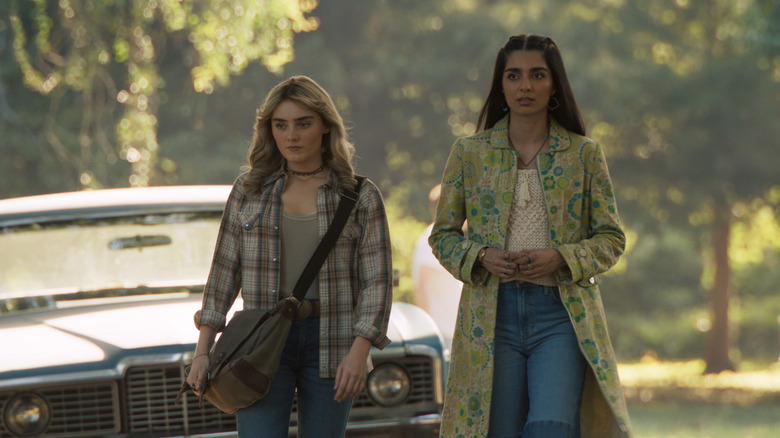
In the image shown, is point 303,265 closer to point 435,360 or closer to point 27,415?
point 435,360

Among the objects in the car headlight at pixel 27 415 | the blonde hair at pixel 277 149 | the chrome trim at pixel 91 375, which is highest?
the blonde hair at pixel 277 149

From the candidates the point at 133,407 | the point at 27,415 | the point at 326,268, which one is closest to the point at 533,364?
the point at 326,268

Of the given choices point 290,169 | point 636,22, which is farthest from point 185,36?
point 290,169

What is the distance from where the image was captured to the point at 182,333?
4258 millimetres

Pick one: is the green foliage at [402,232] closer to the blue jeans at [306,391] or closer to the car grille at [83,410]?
the car grille at [83,410]

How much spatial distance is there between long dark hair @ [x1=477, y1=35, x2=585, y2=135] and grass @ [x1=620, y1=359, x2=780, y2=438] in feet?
25.8

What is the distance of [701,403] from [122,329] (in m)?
14.9

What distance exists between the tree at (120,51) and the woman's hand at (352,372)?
409 inches

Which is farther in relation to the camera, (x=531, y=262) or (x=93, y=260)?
(x=93, y=260)

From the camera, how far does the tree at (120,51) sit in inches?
519

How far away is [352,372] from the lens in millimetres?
3209

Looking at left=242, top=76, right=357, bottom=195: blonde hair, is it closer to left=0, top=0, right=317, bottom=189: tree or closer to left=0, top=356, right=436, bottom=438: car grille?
left=0, top=356, right=436, bottom=438: car grille

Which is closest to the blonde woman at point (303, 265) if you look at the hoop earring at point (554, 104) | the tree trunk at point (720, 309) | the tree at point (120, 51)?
the hoop earring at point (554, 104)

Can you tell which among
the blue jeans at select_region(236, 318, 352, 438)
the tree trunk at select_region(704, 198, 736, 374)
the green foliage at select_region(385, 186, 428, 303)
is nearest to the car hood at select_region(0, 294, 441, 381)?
the blue jeans at select_region(236, 318, 352, 438)
